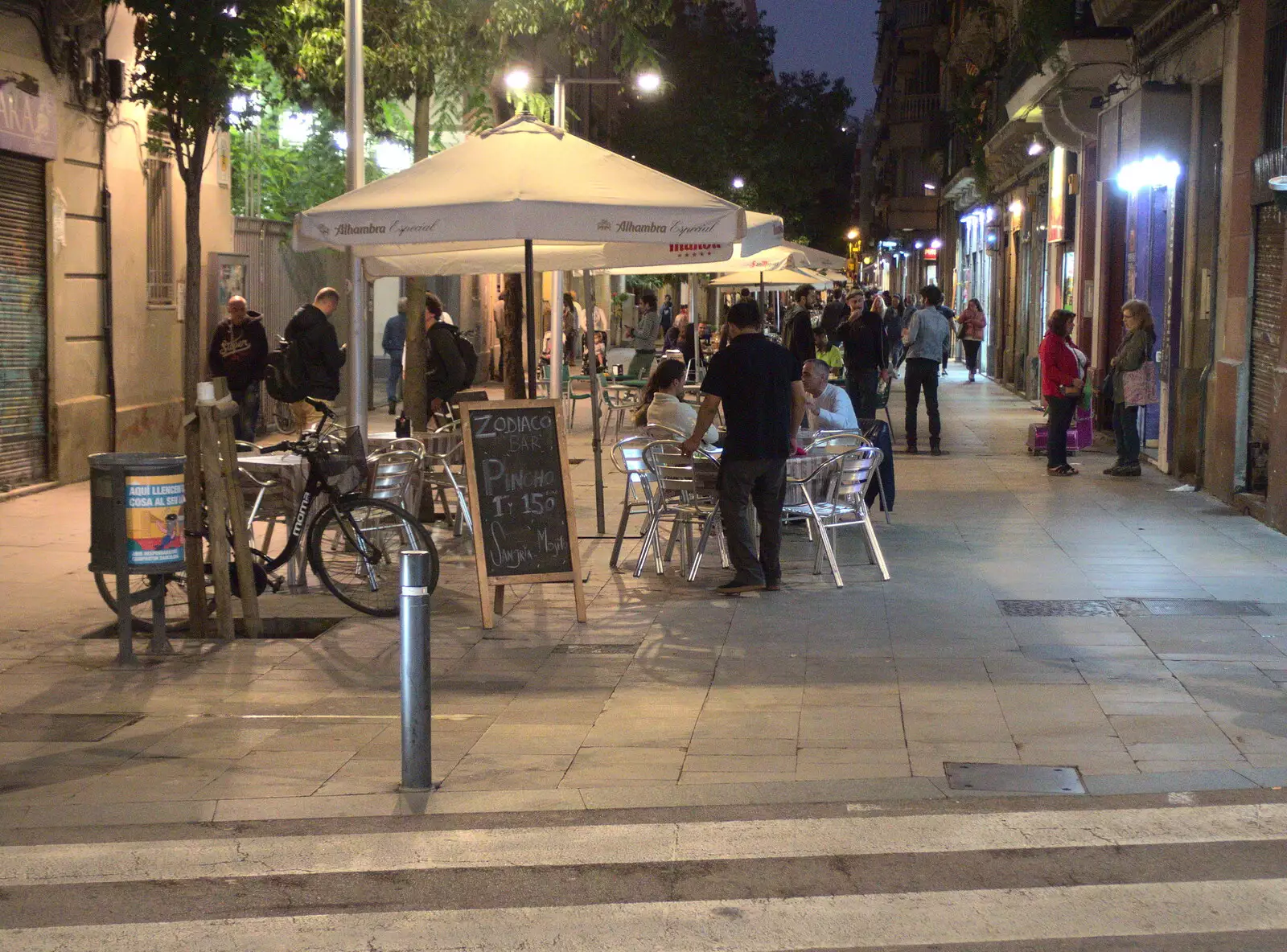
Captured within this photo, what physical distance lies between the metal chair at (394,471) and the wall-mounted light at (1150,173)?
9294mm

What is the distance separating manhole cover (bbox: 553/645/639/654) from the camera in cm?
866

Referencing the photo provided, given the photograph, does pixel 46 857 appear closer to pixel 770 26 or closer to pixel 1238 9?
pixel 1238 9

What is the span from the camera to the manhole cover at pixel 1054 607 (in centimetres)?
938

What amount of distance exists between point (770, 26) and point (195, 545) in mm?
48139

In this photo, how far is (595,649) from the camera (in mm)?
8742

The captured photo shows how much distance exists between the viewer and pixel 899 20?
7069 cm

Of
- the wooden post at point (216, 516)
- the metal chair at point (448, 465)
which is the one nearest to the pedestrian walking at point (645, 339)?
the metal chair at point (448, 465)

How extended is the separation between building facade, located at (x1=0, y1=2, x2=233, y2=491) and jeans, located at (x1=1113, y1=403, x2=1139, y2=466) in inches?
382

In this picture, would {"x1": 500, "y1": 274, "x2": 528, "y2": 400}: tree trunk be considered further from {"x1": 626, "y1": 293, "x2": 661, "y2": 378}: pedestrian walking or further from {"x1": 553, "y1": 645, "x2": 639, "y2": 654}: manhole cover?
{"x1": 626, "y1": 293, "x2": 661, "y2": 378}: pedestrian walking

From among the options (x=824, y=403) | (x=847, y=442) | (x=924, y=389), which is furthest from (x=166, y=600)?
(x=924, y=389)

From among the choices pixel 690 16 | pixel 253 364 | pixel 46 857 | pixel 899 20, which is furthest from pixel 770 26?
pixel 46 857

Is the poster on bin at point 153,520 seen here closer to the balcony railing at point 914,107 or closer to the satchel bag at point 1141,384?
the satchel bag at point 1141,384

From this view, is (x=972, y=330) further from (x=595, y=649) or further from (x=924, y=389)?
(x=595, y=649)

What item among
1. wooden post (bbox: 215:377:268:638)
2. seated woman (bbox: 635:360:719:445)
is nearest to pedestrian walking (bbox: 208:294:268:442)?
seated woman (bbox: 635:360:719:445)
